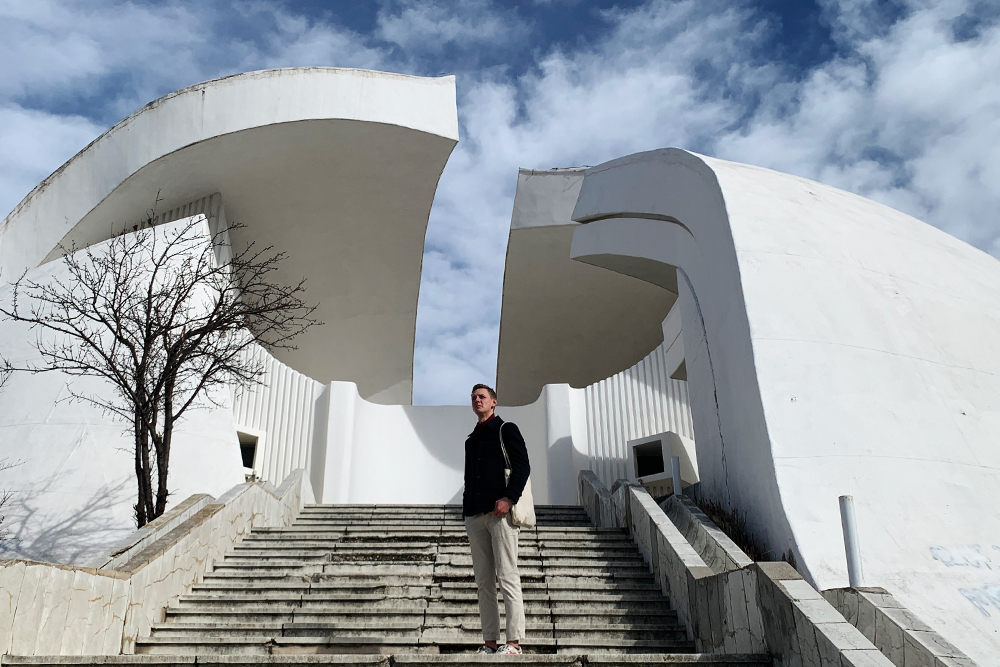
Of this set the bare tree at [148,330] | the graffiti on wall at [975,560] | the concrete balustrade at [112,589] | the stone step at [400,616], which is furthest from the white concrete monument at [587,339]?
the concrete balustrade at [112,589]

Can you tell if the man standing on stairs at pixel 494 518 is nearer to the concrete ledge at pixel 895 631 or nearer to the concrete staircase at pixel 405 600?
the concrete staircase at pixel 405 600

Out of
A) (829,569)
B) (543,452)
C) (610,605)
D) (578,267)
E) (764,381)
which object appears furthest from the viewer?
(578,267)

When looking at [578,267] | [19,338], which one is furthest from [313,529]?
[578,267]

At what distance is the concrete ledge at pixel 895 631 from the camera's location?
3492 millimetres

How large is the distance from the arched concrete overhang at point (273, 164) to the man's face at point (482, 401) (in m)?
10.5

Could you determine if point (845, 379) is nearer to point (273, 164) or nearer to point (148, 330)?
point (148, 330)

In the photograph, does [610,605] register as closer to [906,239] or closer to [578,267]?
[906,239]

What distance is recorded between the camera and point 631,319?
61.4 ft

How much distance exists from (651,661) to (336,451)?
9974 mm

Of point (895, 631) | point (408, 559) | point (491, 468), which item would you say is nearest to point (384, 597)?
point (408, 559)

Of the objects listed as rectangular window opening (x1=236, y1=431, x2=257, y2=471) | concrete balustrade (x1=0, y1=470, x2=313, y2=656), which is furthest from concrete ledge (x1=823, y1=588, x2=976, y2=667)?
rectangular window opening (x1=236, y1=431, x2=257, y2=471)

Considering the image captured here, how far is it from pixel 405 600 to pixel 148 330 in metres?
3.65

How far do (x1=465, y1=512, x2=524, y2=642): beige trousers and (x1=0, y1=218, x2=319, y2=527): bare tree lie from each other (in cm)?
413

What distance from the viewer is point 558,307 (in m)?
18.7
